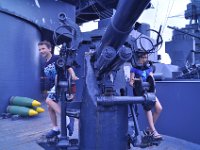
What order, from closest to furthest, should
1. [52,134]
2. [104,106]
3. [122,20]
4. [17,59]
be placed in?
[122,20]
[104,106]
[52,134]
[17,59]

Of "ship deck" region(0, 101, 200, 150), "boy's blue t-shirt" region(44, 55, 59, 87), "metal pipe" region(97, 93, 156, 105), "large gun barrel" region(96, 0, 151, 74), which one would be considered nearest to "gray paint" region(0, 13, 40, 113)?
"ship deck" region(0, 101, 200, 150)

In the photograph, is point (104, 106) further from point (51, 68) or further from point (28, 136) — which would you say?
point (28, 136)

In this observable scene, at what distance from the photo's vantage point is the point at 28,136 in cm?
404

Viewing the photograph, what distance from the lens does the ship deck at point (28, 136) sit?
3592mm

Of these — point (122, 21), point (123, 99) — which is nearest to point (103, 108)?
point (123, 99)

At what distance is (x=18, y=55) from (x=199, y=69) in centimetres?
520

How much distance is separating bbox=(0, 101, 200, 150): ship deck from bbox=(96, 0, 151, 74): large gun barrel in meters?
2.12

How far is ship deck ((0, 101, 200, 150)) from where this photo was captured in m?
3.59

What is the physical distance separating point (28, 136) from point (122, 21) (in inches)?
119

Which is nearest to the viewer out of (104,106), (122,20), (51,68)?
(122,20)

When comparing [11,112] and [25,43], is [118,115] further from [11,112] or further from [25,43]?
[25,43]

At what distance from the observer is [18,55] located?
22.3 ft

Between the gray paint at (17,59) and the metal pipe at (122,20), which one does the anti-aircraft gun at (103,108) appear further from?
the gray paint at (17,59)

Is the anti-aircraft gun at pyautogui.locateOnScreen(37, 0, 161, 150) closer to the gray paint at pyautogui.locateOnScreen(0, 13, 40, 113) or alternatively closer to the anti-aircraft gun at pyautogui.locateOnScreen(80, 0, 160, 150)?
the anti-aircraft gun at pyautogui.locateOnScreen(80, 0, 160, 150)
